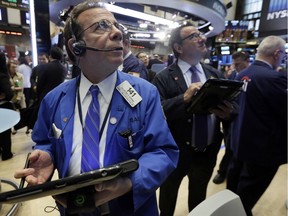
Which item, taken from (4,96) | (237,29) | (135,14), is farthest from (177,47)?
(237,29)

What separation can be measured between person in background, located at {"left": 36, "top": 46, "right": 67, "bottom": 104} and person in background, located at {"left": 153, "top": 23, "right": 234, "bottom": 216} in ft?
7.27

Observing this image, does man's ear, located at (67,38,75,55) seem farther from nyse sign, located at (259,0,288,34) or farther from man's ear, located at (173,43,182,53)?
nyse sign, located at (259,0,288,34)

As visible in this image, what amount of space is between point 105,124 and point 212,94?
0.76 meters

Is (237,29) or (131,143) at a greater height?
(237,29)

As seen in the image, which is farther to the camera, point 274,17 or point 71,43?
point 274,17

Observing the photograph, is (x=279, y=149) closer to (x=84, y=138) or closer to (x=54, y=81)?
(x=84, y=138)

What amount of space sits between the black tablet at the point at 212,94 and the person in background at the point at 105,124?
17.7 inches

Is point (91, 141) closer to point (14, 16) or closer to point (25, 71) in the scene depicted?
point (14, 16)

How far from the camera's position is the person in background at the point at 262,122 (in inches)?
74.5

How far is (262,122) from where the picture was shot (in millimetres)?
1946

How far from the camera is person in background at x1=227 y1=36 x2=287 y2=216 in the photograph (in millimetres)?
1893

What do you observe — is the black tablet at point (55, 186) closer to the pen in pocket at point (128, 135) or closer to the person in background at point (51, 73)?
the pen in pocket at point (128, 135)

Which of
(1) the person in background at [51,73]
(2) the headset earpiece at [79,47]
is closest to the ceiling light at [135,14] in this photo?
(1) the person in background at [51,73]

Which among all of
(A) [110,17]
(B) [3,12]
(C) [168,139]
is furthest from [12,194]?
(B) [3,12]
